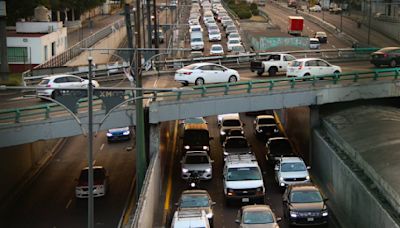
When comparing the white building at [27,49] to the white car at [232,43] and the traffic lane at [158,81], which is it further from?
the traffic lane at [158,81]

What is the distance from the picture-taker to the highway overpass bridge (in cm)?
3148

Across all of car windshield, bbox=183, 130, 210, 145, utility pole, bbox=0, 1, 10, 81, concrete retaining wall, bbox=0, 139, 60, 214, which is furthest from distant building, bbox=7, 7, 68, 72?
car windshield, bbox=183, 130, 210, 145

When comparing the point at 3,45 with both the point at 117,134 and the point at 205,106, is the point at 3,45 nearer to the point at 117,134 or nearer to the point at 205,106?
the point at 117,134

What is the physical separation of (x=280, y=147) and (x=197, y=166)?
511 centimetres

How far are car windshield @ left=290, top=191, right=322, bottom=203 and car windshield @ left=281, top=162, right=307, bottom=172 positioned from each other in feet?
18.4

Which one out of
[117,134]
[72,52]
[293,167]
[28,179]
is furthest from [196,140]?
[72,52]

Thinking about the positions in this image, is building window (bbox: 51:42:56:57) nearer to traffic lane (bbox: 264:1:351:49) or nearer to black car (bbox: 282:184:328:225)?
traffic lane (bbox: 264:1:351:49)

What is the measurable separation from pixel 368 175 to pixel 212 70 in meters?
16.0

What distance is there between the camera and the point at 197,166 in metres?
35.6

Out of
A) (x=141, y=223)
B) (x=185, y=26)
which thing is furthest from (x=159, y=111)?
(x=185, y=26)

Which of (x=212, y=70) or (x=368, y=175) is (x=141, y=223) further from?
(x=212, y=70)

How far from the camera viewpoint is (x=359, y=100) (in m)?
40.1

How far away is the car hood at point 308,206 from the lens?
Result: 26.0 metres

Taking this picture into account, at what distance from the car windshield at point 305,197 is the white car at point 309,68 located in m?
15.3
